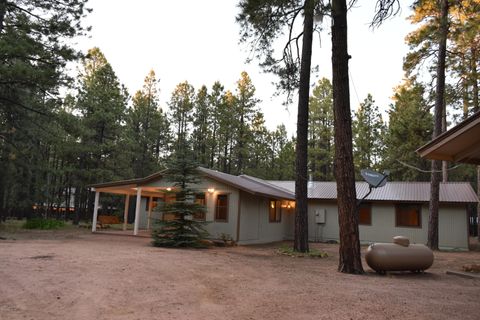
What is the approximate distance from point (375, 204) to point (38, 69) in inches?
655

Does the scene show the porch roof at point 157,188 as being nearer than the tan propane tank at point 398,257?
No

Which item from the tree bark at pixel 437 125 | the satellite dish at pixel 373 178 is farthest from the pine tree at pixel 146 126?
the tree bark at pixel 437 125

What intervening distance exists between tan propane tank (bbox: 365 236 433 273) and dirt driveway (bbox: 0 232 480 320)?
22cm

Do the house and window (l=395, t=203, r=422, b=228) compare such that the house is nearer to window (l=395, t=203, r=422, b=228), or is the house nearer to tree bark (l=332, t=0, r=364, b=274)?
window (l=395, t=203, r=422, b=228)

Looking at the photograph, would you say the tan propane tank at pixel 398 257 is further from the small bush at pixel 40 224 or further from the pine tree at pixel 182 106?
the pine tree at pixel 182 106

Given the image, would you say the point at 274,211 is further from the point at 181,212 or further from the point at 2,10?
the point at 2,10

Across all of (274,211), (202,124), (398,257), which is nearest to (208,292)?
(398,257)

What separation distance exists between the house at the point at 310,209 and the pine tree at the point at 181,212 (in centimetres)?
100

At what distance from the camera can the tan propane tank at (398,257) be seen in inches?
319

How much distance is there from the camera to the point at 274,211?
18.4 metres

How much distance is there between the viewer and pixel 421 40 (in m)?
15.1

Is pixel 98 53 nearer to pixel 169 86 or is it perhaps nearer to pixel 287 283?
pixel 169 86

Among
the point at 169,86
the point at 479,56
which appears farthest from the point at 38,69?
the point at 169,86

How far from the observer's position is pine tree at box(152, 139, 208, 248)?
12844 millimetres
